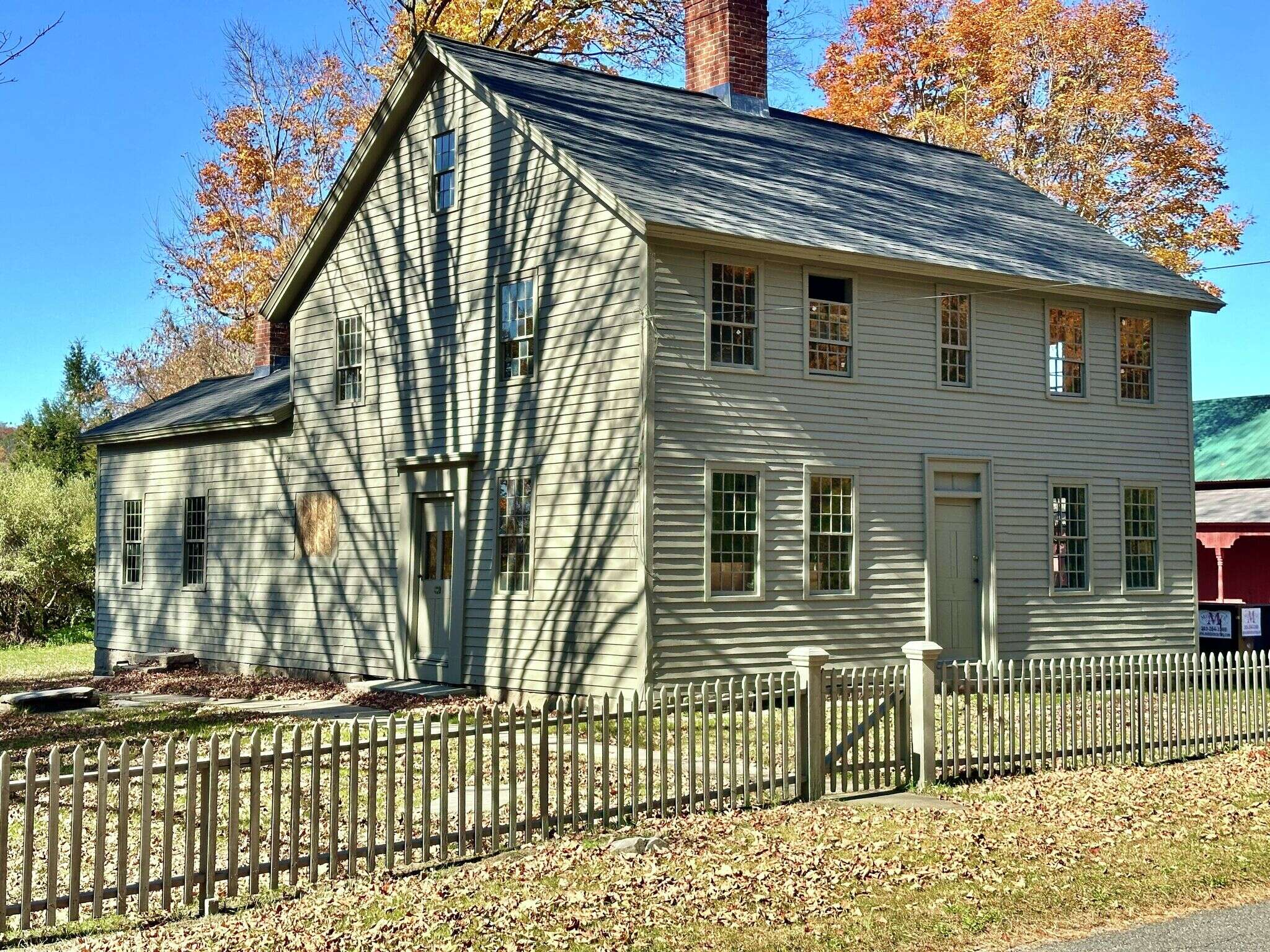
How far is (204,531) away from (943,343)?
13695 millimetres

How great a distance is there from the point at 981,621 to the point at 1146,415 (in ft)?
16.0

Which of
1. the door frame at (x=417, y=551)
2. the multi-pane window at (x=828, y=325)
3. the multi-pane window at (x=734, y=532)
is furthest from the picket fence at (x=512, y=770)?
the multi-pane window at (x=828, y=325)

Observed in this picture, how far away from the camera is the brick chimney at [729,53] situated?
22.1 meters

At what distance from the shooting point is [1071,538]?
2077 centimetres

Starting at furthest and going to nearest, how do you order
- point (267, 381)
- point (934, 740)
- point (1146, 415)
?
point (267, 381) → point (1146, 415) → point (934, 740)

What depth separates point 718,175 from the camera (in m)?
19.1

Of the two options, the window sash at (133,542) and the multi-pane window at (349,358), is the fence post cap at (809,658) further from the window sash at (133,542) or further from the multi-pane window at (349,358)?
the window sash at (133,542)

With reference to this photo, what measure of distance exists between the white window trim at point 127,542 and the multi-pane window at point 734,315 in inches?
560

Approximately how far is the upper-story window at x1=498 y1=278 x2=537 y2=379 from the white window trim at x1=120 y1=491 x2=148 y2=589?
11100 mm

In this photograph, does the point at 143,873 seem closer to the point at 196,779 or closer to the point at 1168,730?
the point at 196,779

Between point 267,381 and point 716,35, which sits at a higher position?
point 716,35

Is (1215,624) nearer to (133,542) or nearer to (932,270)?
(932,270)

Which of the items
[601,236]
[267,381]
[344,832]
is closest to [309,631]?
[267,381]

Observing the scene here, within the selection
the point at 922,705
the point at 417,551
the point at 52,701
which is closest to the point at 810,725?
the point at 922,705
